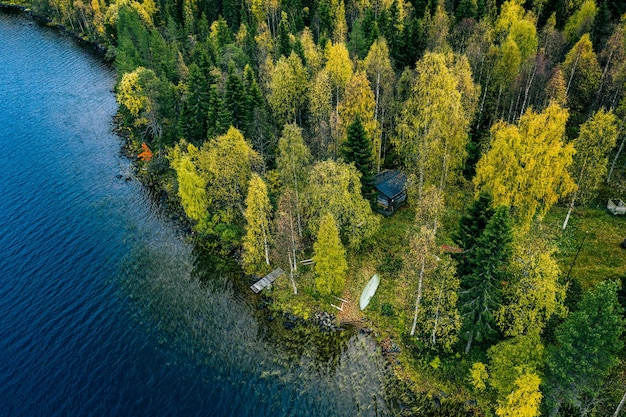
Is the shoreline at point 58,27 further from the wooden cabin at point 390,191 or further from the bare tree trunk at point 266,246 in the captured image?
the wooden cabin at point 390,191

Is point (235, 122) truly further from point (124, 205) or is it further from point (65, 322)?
point (65, 322)

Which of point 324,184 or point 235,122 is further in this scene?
point 235,122

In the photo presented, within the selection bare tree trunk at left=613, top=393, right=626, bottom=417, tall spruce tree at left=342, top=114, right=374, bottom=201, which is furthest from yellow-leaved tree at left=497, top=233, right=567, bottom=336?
tall spruce tree at left=342, top=114, right=374, bottom=201

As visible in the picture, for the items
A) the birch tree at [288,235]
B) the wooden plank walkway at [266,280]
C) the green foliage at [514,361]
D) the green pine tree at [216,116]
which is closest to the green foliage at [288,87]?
the green pine tree at [216,116]

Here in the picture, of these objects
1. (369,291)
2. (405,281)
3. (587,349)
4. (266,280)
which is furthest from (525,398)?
(266,280)

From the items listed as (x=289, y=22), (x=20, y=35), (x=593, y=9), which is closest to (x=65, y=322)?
(x=289, y=22)

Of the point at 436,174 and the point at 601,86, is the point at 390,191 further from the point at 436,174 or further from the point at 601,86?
the point at 601,86

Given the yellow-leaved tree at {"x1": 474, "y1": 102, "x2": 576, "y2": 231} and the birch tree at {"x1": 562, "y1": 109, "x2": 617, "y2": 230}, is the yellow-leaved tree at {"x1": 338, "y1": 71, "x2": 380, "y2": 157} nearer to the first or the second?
the yellow-leaved tree at {"x1": 474, "y1": 102, "x2": 576, "y2": 231}
